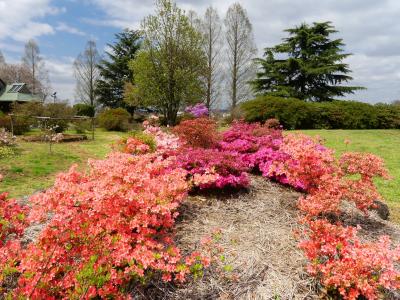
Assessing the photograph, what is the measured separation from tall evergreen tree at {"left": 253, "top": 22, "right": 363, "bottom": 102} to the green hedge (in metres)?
6.86

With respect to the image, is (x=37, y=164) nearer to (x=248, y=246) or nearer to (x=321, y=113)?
(x=248, y=246)

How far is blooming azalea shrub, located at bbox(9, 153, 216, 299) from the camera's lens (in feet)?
8.36

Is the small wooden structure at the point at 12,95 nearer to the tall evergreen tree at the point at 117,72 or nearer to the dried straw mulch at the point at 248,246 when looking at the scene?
the tall evergreen tree at the point at 117,72

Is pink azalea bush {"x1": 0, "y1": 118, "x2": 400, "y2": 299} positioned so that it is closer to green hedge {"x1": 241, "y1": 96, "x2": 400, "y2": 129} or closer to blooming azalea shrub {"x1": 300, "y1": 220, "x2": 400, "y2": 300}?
blooming azalea shrub {"x1": 300, "y1": 220, "x2": 400, "y2": 300}

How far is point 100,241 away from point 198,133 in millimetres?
4121

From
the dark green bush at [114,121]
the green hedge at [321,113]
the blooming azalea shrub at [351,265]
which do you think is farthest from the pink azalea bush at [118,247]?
the dark green bush at [114,121]

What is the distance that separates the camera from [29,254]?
8.71 ft

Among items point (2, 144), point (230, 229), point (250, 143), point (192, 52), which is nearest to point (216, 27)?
point (192, 52)

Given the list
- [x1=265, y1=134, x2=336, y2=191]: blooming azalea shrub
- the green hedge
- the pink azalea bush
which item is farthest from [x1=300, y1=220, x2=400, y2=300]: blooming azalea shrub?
the green hedge

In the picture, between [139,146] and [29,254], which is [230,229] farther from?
[139,146]

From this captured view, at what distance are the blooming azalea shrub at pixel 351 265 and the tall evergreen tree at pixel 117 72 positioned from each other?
106 ft

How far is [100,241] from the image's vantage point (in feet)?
9.37

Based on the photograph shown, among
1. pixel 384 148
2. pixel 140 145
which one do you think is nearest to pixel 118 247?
pixel 140 145

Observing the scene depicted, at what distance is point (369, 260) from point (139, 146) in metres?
4.58
